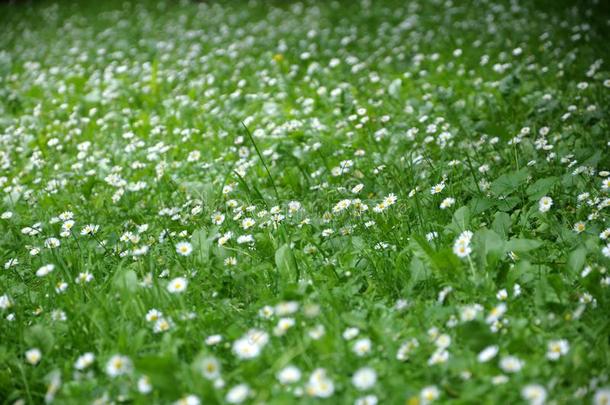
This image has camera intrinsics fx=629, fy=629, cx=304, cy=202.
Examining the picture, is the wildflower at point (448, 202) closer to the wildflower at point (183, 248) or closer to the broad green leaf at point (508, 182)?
the broad green leaf at point (508, 182)

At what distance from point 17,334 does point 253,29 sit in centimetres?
537

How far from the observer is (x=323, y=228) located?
2504 mm

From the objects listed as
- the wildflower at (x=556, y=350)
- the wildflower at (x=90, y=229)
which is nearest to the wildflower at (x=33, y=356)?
the wildflower at (x=90, y=229)

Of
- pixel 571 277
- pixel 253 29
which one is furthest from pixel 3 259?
pixel 253 29

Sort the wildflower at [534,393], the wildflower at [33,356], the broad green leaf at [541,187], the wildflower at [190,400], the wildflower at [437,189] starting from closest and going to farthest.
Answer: the wildflower at [534,393]
the wildflower at [190,400]
the wildflower at [33,356]
the broad green leaf at [541,187]
the wildflower at [437,189]

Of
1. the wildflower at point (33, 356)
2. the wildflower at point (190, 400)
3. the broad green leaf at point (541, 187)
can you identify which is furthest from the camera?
the broad green leaf at point (541, 187)

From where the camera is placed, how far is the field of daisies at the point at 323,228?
162cm

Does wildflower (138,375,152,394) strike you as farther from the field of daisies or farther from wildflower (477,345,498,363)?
wildflower (477,345,498,363)

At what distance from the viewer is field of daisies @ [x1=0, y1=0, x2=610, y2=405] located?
63.9 inches

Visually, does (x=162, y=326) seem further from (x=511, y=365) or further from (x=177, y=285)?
(x=511, y=365)

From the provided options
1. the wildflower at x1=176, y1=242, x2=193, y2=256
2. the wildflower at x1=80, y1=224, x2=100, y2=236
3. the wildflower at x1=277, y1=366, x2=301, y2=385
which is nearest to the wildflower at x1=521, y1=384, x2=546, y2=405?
the wildflower at x1=277, y1=366, x2=301, y2=385

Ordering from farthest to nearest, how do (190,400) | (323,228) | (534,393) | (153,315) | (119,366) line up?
(323,228)
(153,315)
(119,366)
(190,400)
(534,393)

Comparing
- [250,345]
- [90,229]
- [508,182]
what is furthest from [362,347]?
[90,229]

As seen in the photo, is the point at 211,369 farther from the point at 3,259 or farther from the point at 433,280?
the point at 3,259
